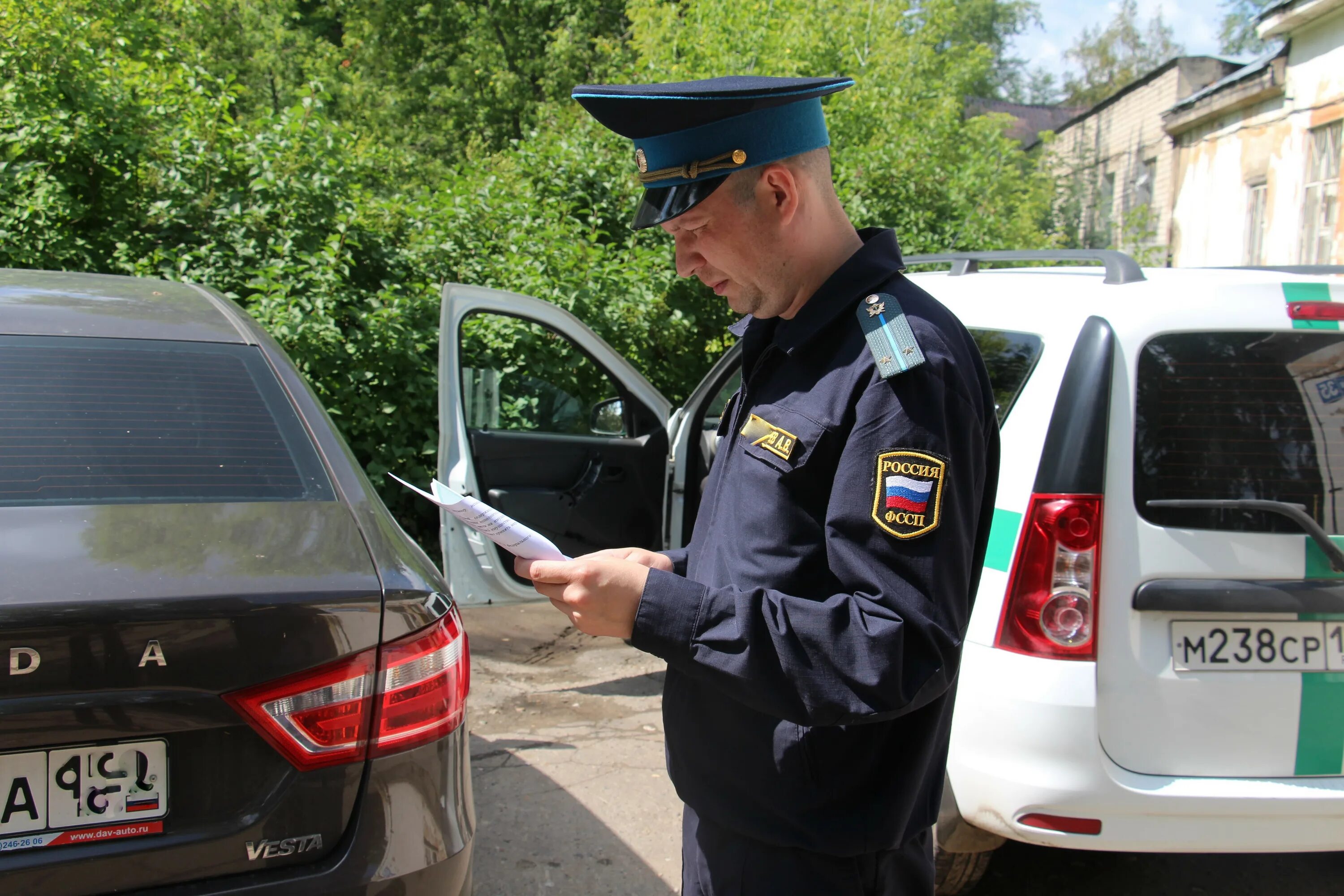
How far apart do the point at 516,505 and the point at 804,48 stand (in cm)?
603

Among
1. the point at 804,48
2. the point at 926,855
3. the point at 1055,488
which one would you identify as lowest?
the point at 926,855

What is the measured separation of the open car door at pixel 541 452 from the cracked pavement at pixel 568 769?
29cm

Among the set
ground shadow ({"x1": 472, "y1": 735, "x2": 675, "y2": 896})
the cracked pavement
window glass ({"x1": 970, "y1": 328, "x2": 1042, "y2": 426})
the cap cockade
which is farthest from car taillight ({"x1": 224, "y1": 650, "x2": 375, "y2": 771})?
window glass ({"x1": 970, "y1": 328, "x2": 1042, "y2": 426})

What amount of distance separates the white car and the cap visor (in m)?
1.20

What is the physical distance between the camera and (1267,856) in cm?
313

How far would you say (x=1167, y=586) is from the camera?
215 cm

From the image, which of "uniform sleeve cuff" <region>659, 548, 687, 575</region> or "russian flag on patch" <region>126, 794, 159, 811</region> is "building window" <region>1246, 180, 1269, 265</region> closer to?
"uniform sleeve cuff" <region>659, 548, 687, 575</region>

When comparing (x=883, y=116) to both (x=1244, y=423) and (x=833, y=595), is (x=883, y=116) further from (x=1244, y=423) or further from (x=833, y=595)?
(x=833, y=595)

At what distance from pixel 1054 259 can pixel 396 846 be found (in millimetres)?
2237

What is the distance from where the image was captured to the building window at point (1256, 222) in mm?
12141

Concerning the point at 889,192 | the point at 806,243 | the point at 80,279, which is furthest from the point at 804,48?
the point at 806,243

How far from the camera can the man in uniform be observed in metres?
1.14

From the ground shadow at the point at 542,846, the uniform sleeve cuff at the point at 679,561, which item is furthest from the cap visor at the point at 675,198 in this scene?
the ground shadow at the point at 542,846

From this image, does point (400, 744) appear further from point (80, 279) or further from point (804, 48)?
point (804, 48)
